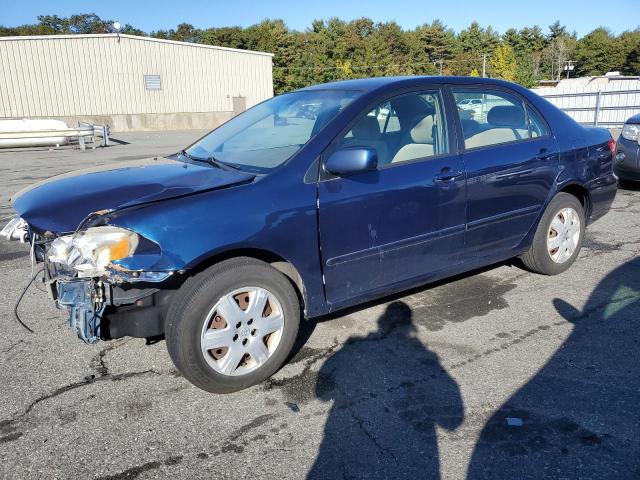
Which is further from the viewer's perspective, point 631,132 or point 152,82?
point 152,82

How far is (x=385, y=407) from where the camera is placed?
272cm

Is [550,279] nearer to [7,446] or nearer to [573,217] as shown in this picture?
[573,217]

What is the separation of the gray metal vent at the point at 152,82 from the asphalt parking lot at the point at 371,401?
2655 cm

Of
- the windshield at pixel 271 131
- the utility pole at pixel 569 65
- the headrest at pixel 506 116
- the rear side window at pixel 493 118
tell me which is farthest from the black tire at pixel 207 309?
the utility pole at pixel 569 65

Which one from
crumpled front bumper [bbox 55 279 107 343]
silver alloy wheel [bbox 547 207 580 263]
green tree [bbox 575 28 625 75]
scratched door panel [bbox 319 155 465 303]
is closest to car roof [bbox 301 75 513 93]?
scratched door panel [bbox 319 155 465 303]

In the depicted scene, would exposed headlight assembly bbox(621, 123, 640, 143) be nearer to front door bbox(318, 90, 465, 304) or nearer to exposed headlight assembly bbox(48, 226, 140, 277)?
front door bbox(318, 90, 465, 304)

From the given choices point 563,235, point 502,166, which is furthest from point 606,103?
point 502,166

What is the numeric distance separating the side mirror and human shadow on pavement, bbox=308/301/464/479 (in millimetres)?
1171

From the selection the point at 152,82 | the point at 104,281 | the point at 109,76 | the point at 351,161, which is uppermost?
the point at 109,76

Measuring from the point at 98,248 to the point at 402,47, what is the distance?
92.2m

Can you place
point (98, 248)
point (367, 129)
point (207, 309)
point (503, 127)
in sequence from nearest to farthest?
point (98, 248) → point (207, 309) → point (367, 129) → point (503, 127)

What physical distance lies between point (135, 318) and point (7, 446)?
31.8 inches

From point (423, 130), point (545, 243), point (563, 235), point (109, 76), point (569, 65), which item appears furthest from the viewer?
point (569, 65)

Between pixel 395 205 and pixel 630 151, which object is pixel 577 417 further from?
pixel 630 151
